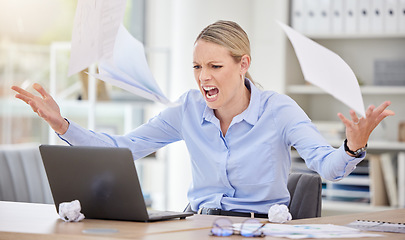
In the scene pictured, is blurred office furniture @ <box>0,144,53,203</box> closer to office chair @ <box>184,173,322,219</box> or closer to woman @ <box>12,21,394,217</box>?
woman @ <box>12,21,394,217</box>

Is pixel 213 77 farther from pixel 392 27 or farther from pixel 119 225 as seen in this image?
pixel 392 27

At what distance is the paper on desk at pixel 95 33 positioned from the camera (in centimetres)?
170

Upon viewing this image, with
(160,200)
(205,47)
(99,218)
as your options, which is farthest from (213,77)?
(160,200)

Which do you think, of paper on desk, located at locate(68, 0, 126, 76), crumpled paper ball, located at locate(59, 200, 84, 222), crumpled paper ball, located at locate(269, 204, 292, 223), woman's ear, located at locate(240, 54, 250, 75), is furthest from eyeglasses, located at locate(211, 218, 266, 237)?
woman's ear, located at locate(240, 54, 250, 75)

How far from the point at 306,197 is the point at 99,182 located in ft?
2.48

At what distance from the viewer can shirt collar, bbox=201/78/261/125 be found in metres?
2.11

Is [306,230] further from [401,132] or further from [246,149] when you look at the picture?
[401,132]

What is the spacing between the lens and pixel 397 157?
4043mm

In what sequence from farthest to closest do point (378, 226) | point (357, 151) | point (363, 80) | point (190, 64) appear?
point (190, 64) < point (363, 80) < point (357, 151) < point (378, 226)

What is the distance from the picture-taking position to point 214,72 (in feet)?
6.86

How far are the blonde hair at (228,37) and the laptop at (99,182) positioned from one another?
624 mm

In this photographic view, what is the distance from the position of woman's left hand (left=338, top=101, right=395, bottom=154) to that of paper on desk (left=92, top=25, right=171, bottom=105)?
1.45 feet

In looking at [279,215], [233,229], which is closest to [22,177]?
[279,215]

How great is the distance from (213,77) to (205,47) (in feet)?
0.31
